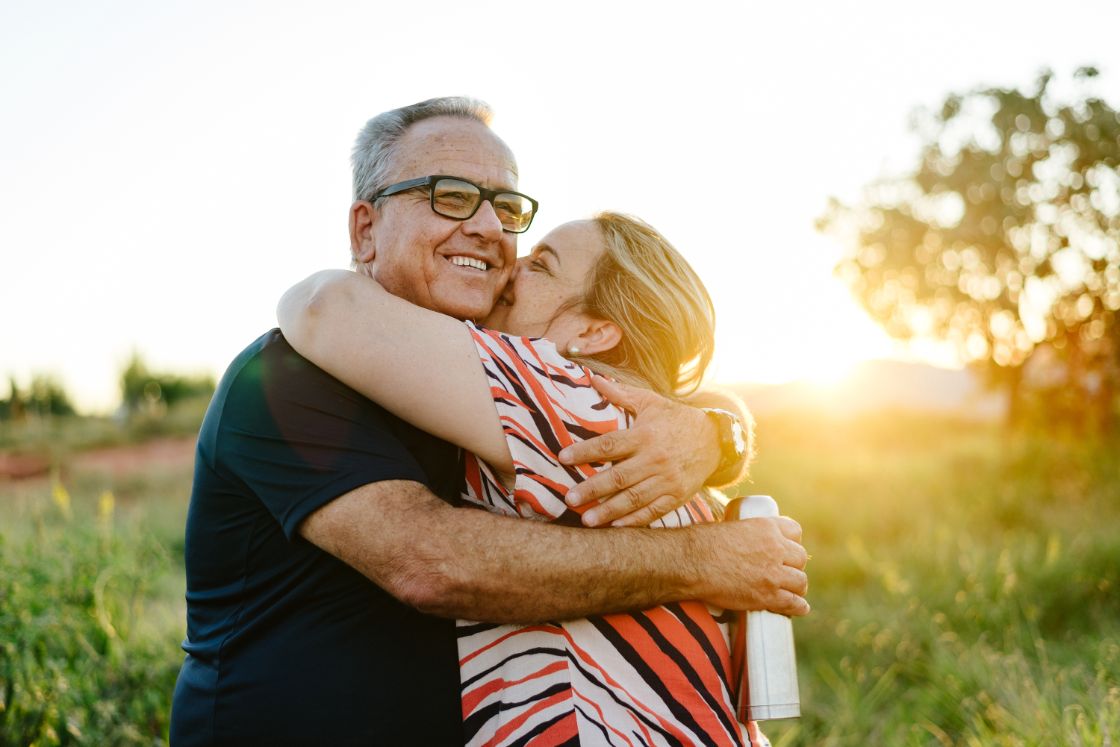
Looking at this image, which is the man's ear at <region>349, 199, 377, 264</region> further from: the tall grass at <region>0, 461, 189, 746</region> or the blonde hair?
the tall grass at <region>0, 461, 189, 746</region>

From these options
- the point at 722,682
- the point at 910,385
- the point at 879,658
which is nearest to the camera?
the point at 722,682

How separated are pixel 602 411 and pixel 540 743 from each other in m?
0.87

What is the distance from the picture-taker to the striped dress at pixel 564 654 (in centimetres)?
221

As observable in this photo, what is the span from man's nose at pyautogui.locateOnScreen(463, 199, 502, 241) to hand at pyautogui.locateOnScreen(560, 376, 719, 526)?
90 cm

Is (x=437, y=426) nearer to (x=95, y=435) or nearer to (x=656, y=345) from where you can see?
(x=656, y=345)

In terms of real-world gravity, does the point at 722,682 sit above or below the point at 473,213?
below

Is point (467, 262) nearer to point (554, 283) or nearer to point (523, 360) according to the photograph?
point (554, 283)

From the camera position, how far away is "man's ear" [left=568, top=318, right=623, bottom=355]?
2.88m

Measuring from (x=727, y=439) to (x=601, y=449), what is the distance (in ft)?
1.83

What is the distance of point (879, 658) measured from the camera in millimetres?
6293

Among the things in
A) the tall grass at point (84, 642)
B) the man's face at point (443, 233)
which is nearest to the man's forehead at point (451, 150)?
the man's face at point (443, 233)

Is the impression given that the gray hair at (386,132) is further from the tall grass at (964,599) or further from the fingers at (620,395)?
the tall grass at (964,599)

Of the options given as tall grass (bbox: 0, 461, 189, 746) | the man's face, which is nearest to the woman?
the man's face

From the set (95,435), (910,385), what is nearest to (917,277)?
(95,435)
